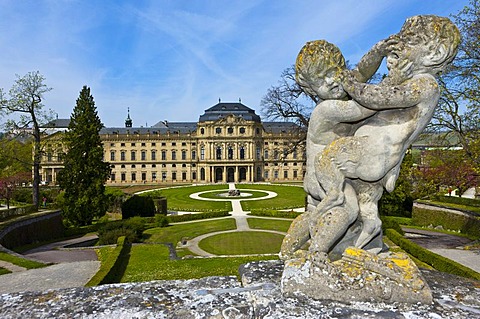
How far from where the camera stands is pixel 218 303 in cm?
337

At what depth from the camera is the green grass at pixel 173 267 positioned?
41.9ft

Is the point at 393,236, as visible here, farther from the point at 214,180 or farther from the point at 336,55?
the point at 214,180

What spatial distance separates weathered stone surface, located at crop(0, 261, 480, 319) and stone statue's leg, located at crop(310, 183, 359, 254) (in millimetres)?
658

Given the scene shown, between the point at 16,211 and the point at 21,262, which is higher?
the point at 16,211

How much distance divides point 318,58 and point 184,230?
2255cm

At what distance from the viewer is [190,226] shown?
2636 centimetres

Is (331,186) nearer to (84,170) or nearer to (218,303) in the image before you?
(218,303)

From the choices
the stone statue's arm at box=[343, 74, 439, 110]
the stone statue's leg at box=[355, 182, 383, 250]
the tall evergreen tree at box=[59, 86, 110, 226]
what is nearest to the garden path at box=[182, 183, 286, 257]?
the tall evergreen tree at box=[59, 86, 110, 226]

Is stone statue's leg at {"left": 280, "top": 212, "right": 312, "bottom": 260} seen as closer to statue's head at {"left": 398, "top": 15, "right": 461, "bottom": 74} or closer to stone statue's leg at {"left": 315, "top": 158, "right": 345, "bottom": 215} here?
stone statue's leg at {"left": 315, "top": 158, "right": 345, "bottom": 215}

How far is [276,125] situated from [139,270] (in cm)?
6353

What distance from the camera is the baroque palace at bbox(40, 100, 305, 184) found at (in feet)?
224

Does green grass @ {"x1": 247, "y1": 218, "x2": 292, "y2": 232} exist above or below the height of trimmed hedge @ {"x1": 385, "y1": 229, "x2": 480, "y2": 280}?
below

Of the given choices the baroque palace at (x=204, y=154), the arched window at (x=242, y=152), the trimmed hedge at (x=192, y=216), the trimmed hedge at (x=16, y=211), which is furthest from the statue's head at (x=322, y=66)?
the arched window at (x=242, y=152)

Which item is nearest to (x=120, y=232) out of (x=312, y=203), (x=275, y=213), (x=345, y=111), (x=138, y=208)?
(x=138, y=208)
